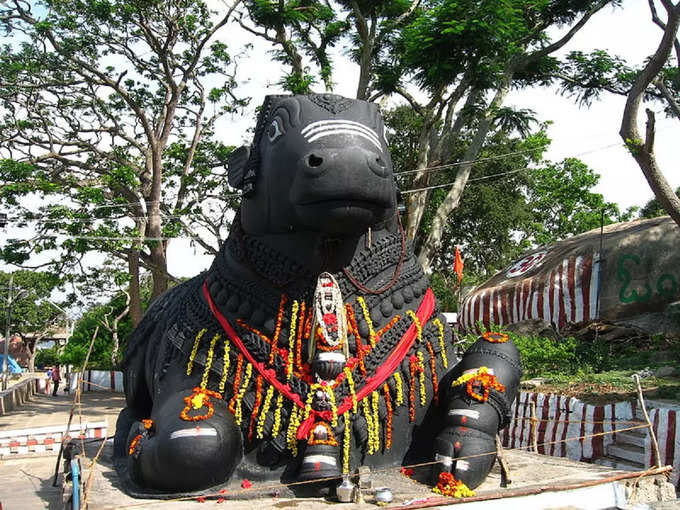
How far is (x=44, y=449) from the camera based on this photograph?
30.6ft

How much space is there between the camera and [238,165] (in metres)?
3.89

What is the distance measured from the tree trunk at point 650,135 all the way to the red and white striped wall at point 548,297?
3.96 m

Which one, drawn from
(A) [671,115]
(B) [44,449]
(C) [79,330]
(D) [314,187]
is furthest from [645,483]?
(C) [79,330]

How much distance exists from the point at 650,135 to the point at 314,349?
6.91 m

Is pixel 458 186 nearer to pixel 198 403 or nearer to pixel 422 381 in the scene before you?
pixel 422 381

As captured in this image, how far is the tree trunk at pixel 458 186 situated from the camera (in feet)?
39.9

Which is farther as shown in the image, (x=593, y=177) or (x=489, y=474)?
(x=593, y=177)

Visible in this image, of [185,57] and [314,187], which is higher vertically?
[185,57]

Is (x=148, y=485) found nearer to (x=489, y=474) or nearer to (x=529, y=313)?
(x=489, y=474)

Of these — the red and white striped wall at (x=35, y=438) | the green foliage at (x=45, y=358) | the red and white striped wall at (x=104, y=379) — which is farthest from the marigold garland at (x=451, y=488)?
the green foliage at (x=45, y=358)

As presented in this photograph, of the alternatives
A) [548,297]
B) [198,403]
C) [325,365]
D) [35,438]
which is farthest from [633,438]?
[35,438]

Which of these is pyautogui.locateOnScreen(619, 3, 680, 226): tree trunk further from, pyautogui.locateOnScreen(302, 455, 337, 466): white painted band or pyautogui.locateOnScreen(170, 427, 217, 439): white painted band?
pyautogui.locateOnScreen(170, 427, 217, 439): white painted band

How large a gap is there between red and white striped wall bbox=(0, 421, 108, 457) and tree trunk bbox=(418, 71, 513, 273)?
6.12 metres

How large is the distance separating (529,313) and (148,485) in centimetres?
1133
